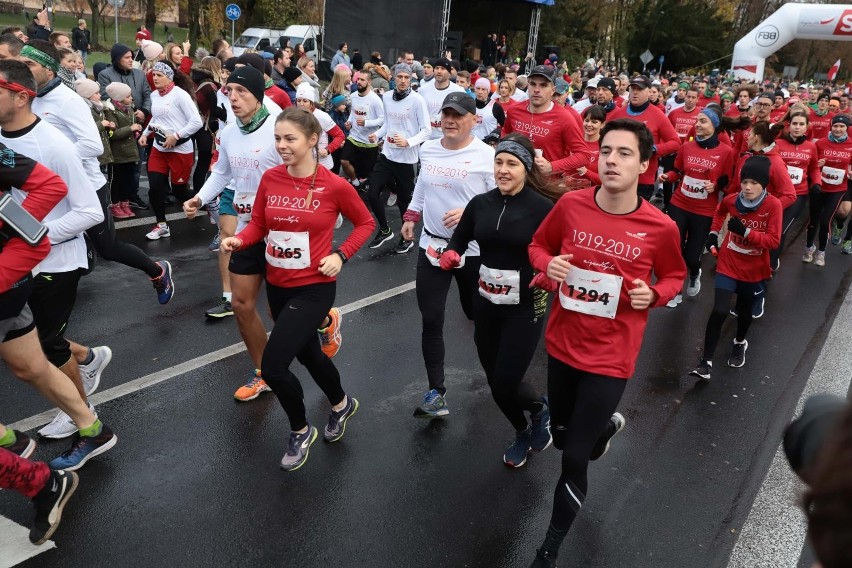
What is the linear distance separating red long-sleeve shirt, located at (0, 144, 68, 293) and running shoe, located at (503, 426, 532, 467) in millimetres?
2681

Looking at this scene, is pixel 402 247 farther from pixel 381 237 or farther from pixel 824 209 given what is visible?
pixel 824 209

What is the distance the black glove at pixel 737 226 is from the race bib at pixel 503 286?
2.74 m

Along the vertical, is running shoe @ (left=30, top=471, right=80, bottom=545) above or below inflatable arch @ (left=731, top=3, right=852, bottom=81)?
below

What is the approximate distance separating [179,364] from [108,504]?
1.79 meters

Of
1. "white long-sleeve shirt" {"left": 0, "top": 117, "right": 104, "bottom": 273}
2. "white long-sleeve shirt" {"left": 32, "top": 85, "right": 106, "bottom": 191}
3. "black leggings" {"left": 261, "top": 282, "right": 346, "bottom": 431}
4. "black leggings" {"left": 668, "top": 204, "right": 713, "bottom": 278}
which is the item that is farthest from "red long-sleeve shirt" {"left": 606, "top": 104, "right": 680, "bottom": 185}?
"white long-sleeve shirt" {"left": 0, "top": 117, "right": 104, "bottom": 273}

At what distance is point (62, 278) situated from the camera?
13.3ft

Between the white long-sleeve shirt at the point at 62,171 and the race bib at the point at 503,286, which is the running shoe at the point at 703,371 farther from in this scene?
the white long-sleeve shirt at the point at 62,171

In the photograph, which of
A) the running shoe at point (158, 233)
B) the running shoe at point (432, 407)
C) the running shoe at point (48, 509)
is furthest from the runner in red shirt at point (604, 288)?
the running shoe at point (158, 233)

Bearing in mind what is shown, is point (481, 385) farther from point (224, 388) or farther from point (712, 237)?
point (712, 237)

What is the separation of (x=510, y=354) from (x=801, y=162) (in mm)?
6647

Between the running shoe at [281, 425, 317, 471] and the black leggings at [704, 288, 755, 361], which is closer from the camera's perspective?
the running shoe at [281, 425, 317, 471]

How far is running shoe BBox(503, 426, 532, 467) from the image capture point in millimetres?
4309

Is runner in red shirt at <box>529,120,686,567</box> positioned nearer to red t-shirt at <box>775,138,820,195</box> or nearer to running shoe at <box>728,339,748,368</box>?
running shoe at <box>728,339,748,368</box>

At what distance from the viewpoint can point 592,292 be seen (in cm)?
342
